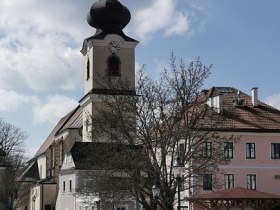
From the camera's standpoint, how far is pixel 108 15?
6100 cm

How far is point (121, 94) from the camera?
38.4m

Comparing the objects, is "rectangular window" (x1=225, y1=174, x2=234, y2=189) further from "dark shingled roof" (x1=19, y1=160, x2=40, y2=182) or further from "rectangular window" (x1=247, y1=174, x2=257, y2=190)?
"dark shingled roof" (x1=19, y1=160, x2=40, y2=182)

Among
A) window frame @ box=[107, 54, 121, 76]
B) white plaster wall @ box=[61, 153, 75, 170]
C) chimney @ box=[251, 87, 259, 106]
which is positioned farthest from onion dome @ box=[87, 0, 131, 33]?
chimney @ box=[251, 87, 259, 106]

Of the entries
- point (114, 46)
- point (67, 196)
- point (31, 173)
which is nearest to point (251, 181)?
point (67, 196)

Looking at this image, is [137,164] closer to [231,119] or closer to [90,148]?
[90,148]

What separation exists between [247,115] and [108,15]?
59.0 feet

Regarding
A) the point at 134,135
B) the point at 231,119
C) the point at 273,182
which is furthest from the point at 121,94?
the point at 273,182

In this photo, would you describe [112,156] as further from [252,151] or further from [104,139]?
[252,151]

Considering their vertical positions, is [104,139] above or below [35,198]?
above

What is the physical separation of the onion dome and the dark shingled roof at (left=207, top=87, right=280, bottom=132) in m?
12.5

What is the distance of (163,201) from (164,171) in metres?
1.71

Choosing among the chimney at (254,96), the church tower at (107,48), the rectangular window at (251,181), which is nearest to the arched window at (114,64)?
the church tower at (107,48)

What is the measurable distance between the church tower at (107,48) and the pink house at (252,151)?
13.1 meters

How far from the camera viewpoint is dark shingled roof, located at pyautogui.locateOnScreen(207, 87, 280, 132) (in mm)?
50781
